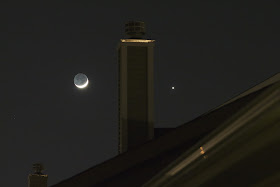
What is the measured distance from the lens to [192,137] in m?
7.05

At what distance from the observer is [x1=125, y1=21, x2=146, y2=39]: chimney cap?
11914 mm

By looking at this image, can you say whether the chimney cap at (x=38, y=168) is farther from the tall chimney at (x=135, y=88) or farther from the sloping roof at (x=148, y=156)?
the sloping roof at (x=148, y=156)

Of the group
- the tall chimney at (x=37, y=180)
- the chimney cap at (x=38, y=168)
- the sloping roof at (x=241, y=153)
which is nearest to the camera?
the sloping roof at (x=241, y=153)

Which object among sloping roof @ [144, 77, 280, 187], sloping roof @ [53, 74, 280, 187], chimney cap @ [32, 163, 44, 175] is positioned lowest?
chimney cap @ [32, 163, 44, 175]

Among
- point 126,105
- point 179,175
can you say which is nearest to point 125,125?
point 126,105

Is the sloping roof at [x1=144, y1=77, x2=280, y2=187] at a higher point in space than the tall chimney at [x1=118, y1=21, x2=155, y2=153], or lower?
higher

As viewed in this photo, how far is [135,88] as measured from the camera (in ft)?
39.2

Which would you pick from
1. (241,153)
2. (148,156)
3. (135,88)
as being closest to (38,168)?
(135,88)

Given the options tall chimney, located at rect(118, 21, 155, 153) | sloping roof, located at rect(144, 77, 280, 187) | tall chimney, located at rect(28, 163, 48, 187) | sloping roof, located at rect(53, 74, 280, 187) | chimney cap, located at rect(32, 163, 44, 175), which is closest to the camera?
sloping roof, located at rect(144, 77, 280, 187)

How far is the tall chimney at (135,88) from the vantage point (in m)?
11.9

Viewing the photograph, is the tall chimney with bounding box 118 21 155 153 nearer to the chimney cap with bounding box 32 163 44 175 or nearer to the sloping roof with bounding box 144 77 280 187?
the chimney cap with bounding box 32 163 44 175

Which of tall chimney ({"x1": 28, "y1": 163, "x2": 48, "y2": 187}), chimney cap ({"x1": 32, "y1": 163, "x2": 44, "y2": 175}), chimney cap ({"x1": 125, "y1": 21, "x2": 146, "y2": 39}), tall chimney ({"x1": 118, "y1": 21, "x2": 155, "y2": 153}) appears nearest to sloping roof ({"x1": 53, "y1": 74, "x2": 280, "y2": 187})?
tall chimney ({"x1": 118, "y1": 21, "x2": 155, "y2": 153})

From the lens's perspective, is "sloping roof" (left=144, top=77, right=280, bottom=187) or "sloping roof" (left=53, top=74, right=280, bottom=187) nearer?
"sloping roof" (left=144, top=77, right=280, bottom=187)

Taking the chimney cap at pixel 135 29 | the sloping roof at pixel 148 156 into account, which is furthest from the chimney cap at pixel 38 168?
the sloping roof at pixel 148 156
